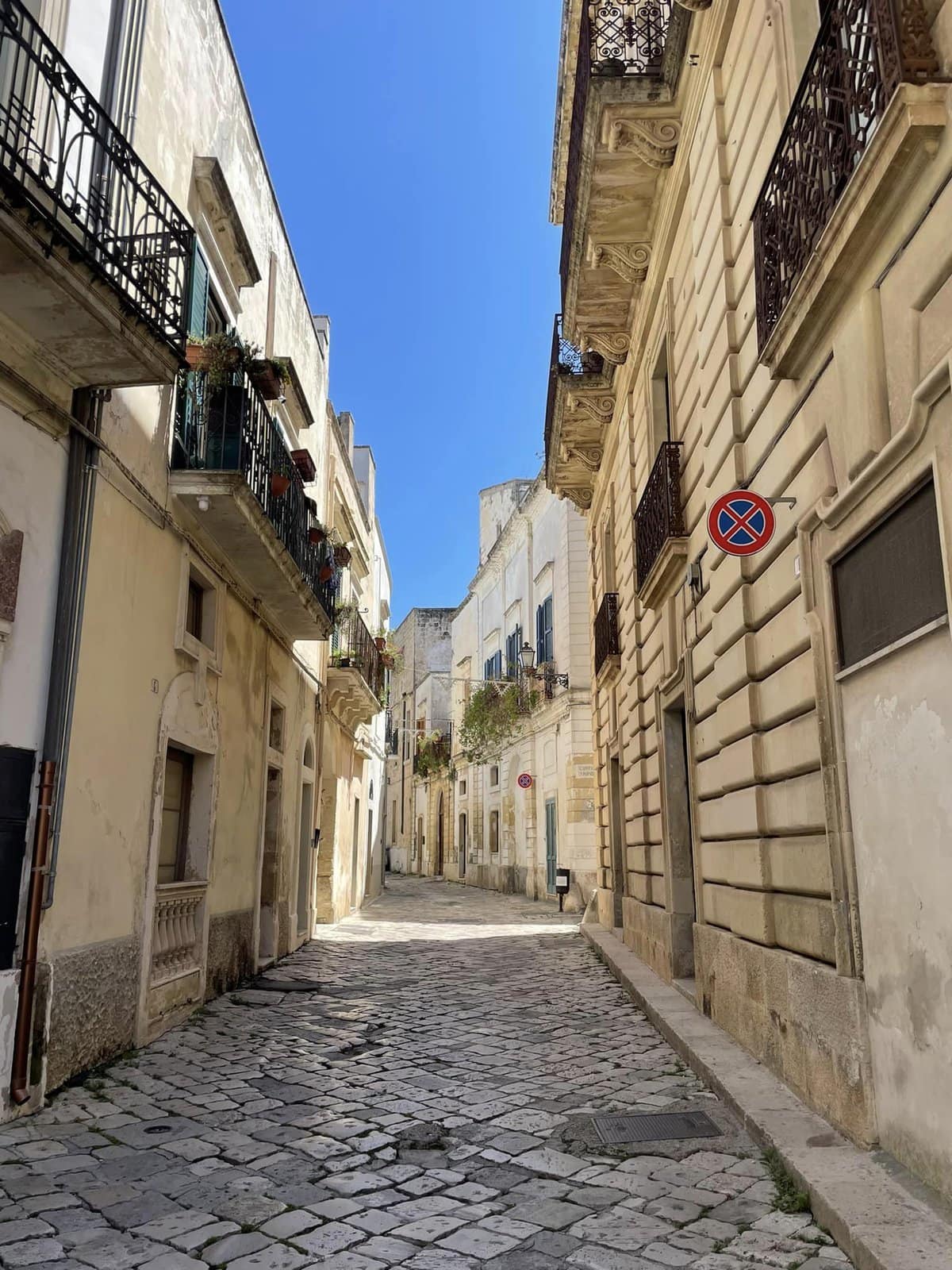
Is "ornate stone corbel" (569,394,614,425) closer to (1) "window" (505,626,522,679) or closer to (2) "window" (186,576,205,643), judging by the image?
(2) "window" (186,576,205,643)

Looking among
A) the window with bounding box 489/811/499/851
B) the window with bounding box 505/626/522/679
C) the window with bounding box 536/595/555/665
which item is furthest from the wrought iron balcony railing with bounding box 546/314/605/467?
the window with bounding box 489/811/499/851

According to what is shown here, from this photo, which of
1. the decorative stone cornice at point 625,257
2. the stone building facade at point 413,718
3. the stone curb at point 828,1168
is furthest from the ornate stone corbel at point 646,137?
the stone building facade at point 413,718

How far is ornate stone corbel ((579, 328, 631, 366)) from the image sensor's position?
36.8 feet

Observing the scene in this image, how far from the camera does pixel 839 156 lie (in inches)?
166

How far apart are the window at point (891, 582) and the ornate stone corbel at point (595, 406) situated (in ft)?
28.6

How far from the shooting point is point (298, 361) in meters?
14.0

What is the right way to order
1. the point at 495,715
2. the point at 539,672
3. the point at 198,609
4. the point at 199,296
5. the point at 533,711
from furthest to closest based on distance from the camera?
the point at 495,715, the point at 533,711, the point at 539,672, the point at 198,609, the point at 199,296

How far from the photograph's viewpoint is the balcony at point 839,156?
3449 millimetres

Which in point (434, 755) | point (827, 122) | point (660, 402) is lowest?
point (827, 122)

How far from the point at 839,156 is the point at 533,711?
20.8 m

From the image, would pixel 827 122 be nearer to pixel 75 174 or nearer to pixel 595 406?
pixel 75 174

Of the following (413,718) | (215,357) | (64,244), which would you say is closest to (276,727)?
(215,357)

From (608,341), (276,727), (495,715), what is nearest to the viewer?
(608,341)

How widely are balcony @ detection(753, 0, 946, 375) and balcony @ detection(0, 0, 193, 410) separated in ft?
11.5
